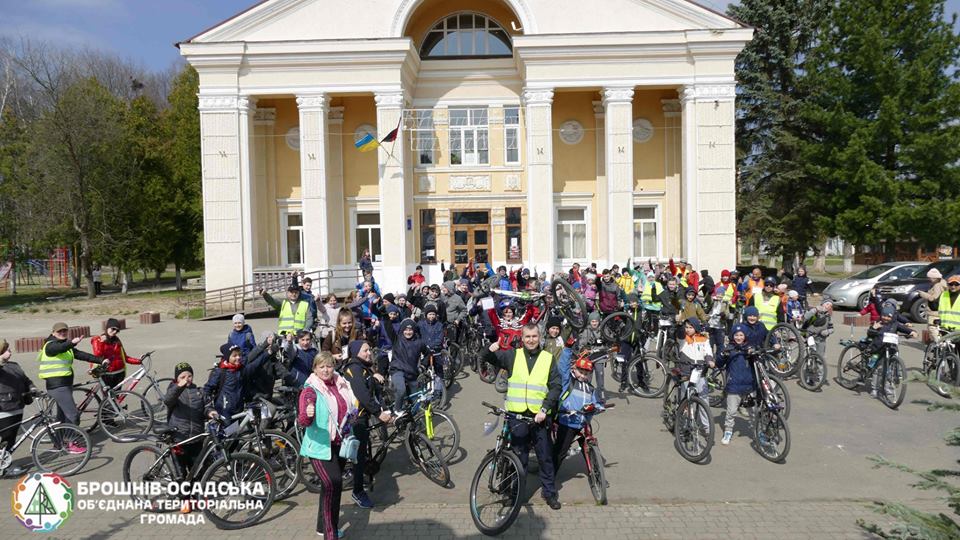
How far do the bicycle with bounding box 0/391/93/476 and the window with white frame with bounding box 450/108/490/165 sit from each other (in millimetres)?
20409

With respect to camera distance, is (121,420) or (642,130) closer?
(121,420)

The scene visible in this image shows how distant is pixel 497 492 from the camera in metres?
6.19

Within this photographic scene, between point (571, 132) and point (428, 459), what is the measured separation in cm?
2181

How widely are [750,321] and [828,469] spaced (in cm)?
240

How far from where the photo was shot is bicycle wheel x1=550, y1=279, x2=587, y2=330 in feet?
40.9

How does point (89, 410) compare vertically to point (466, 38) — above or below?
below

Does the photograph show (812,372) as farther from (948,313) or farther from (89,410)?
(89,410)

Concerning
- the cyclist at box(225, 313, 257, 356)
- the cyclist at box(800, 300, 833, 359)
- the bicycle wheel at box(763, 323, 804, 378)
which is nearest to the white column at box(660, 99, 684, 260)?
the cyclist at box(800, 300, 833, 359)

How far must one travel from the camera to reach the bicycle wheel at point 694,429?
7.55 metres

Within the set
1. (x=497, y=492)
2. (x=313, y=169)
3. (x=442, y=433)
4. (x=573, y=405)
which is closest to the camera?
(x=497, y=492)

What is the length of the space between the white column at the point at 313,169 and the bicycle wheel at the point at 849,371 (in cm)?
1821

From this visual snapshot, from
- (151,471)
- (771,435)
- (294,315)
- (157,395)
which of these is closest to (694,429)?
(771,435)

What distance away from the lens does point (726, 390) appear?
8.12 meters

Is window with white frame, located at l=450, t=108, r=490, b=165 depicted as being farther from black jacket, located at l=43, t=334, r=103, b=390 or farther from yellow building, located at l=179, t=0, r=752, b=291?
black jacket, located at l=43, t=334, r=103, b=390
